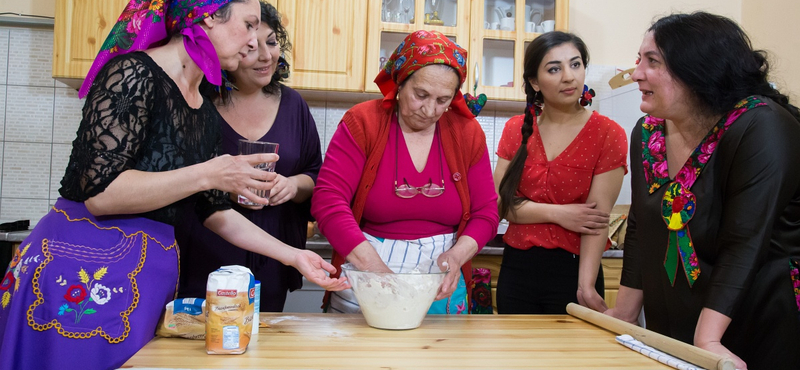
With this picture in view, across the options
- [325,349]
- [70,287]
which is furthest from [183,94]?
[325,349]

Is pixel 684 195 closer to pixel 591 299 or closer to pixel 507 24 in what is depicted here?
pixel 591 299

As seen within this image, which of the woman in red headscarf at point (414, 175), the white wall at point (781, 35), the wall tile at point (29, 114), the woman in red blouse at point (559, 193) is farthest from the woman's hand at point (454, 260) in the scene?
the wall tile at point (29, 114)

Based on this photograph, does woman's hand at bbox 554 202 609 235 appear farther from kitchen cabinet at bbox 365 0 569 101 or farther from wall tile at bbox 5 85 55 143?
wall tile at bbox 5 85 55 143

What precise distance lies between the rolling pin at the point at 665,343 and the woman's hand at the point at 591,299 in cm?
29

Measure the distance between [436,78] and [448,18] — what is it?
168 centimetres

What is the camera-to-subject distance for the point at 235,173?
1188mm

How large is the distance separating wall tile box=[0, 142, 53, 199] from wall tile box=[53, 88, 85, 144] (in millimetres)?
81

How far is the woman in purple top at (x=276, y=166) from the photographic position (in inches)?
68.3

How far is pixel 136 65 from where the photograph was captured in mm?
1188

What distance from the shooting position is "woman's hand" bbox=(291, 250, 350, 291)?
4.37ft

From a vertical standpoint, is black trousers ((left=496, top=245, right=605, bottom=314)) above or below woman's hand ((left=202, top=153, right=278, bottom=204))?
below

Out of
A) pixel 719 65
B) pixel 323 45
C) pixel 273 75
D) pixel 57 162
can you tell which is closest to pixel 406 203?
pixel 273 75

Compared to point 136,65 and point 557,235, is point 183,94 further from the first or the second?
point 557,235

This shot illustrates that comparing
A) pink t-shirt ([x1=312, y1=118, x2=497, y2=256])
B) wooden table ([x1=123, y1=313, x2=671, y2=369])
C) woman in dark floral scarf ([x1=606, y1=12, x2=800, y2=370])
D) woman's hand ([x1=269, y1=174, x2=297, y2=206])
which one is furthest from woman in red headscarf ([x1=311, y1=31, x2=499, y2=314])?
woman in dark floral scarf ([x1=606, y1=12, x2=800, y2=370])
